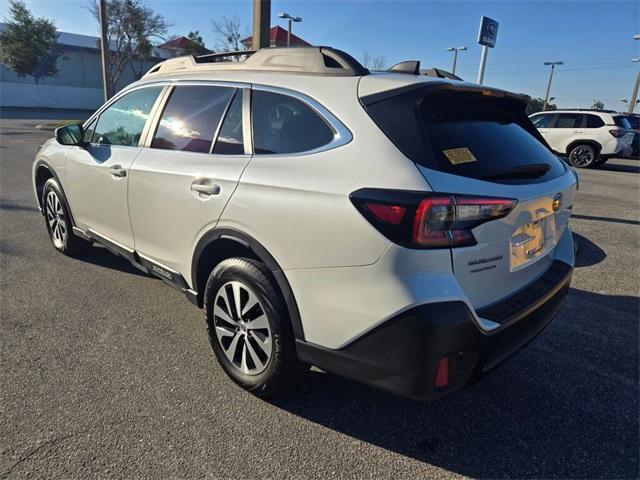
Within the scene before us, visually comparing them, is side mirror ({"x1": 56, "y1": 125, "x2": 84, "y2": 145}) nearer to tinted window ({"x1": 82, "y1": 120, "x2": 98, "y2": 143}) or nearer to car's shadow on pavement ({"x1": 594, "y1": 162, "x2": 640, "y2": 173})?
tinted window ({"x1": 82, "y1": 120, "x2": 98, "y2": 143})

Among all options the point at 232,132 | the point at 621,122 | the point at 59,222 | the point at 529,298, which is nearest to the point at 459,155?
the point at 529,298

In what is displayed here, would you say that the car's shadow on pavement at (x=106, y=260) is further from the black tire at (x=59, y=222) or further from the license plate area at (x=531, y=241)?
the license plate area at (x=531, y=241)

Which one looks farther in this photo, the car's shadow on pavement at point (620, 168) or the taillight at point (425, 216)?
the car's shadow on pavement at point (620, 168)

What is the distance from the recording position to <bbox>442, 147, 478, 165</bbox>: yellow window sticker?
6.44 ft

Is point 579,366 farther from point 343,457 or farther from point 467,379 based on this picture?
point 343,457

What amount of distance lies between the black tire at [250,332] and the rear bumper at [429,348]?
0.15m

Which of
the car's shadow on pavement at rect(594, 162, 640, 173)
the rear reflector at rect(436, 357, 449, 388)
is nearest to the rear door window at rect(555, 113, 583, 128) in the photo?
the car's shadow on pavement at rect(594, 162, 640, 173)

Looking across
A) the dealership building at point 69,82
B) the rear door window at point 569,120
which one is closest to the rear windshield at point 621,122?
the rear door window at point 569,120

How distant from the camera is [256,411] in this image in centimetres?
245

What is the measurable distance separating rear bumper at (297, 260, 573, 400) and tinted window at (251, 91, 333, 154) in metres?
0.96

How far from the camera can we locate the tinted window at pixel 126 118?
3396 millimetres

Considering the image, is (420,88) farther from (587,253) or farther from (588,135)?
(588,135)

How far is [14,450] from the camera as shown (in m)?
2.11

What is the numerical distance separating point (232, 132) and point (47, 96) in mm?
51067
